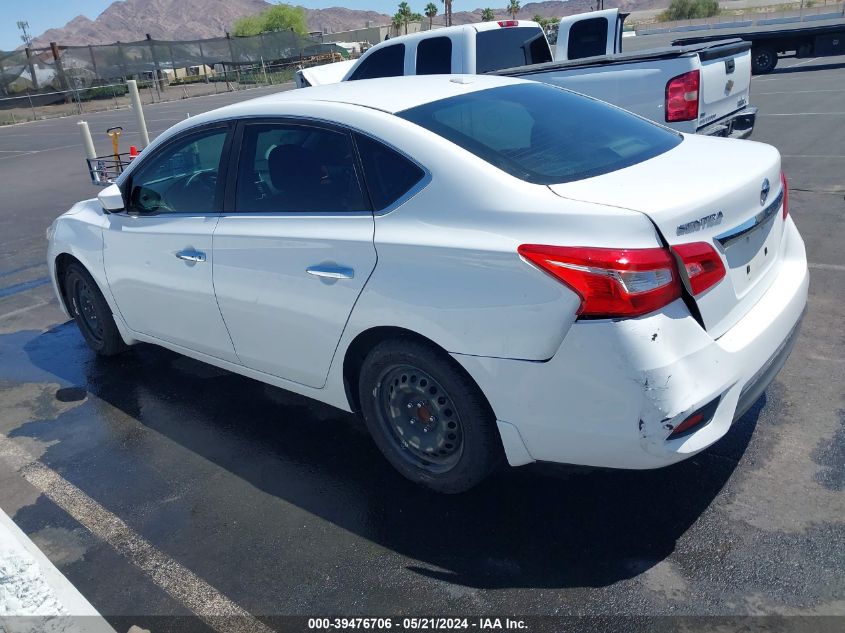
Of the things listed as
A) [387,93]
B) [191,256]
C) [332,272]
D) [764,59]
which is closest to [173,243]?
[191,256]

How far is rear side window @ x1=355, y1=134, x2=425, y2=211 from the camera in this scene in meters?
3.18

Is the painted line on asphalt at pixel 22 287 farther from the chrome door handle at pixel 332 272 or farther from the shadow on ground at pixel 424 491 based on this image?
the chrome door handle at pixel 332 272

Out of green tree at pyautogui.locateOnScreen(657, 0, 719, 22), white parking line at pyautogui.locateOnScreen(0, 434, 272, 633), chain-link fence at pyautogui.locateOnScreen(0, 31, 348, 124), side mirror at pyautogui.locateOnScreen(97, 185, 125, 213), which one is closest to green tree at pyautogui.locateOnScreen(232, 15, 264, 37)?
green tree at pyautogui.locateOnScreen(657, 0, 719, 22)

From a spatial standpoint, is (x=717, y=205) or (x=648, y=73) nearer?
(x=717, y=205)

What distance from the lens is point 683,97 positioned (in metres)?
7.11

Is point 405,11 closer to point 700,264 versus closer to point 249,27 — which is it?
point 249,27

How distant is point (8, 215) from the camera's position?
11531 mm

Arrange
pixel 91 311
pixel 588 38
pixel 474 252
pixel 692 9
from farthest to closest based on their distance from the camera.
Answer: pixel 692 9, pixel 588 38, pixel 91 311, pixel 474 252

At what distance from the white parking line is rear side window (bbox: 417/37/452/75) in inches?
305

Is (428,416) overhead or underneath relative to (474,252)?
underneath

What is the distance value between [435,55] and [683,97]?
13.7 ft

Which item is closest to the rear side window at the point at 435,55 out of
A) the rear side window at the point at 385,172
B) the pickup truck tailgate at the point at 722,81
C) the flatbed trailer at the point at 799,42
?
the pickup truck tailgate at the point at 722,81

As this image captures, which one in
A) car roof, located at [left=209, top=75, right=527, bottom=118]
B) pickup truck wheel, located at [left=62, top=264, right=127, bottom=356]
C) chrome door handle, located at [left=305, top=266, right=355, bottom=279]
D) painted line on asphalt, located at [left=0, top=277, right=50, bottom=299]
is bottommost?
painted line on asphalt, located at [left=0, top=277, right=50, bottom=299]

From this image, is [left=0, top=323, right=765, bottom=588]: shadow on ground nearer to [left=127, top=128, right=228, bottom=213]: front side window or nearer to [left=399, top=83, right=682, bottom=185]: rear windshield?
[left=127, top=128, right=228, bottom=213]: front side window
